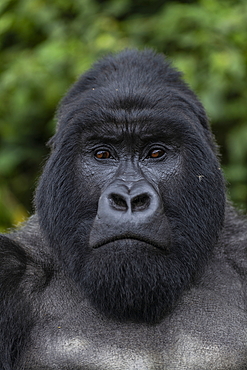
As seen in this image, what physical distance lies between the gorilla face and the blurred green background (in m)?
2.70

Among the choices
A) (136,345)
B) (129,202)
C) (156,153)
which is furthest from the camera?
(156,153)

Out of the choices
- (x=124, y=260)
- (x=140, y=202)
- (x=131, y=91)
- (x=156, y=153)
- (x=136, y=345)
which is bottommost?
(x=136, y=345)

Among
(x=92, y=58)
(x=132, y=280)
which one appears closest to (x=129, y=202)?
(x=132, y=280)

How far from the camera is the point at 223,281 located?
3.16 meters

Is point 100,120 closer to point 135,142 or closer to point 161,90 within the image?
point 135,142

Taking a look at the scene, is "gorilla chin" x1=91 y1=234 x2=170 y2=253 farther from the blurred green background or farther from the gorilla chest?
the blurred green background

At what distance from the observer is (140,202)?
8.64 feet

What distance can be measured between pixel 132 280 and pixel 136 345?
389 mm

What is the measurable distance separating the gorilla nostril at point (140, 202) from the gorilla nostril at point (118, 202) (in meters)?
0.04

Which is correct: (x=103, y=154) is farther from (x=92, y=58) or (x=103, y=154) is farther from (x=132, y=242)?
(x=92, y=58)

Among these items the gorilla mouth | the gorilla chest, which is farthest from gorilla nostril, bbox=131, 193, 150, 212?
the gorilla chest

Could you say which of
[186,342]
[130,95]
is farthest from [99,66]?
[186,342]

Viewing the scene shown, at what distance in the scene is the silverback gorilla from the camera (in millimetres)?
2746

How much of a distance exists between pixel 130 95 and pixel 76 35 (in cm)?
380
